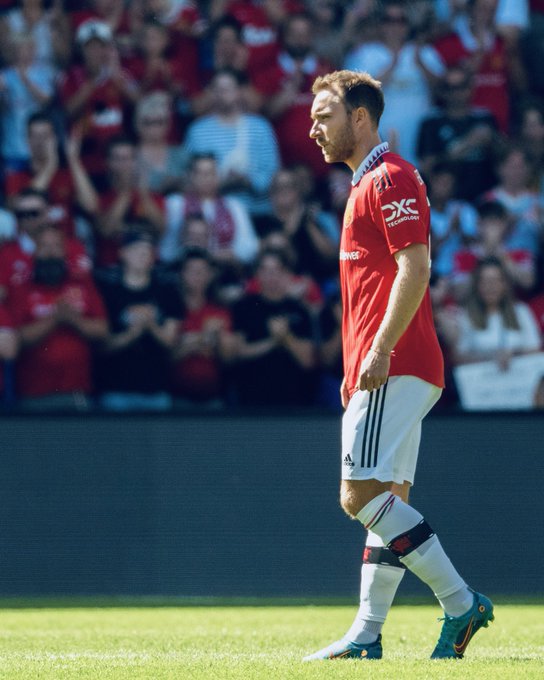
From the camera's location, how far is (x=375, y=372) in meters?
4.90

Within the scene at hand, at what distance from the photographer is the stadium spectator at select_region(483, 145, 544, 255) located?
37.6 ft

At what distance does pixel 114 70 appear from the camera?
38.4 ft

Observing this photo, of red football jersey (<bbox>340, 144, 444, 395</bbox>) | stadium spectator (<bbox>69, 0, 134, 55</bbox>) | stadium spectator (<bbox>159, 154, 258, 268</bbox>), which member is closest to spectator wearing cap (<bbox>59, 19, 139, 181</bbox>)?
stadium spectator (<bbox>69, 0, 134, 55</bbox>)

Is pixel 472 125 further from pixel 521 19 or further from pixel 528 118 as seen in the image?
pixel 521 19

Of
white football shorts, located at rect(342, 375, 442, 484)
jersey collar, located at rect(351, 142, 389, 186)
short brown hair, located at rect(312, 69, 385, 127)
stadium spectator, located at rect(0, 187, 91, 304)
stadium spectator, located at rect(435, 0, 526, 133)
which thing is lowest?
white football shorts, located at rect(342, 375, 442, 484)

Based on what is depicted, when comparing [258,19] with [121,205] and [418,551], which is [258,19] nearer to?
[121,205]

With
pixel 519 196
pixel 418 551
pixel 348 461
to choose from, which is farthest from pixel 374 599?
pixel 519 196

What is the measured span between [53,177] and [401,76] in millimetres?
3315

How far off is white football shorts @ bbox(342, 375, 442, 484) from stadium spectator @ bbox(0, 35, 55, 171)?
22.6ft

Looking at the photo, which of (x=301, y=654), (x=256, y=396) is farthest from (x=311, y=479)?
(x=301, y=654)

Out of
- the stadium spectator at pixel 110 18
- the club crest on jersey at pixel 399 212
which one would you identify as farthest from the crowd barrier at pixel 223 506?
the stadium spectator at pixel 110 18

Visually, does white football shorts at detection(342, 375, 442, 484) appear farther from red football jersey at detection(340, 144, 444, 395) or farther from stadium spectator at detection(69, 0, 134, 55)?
stadium spectator at detection(69, 0, 134, 55)

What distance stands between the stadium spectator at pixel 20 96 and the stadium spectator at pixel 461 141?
10.9 feet

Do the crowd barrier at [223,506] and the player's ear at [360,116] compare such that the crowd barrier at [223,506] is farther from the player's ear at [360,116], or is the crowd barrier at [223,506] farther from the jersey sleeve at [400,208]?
the jersey sleeve at [400,208]
